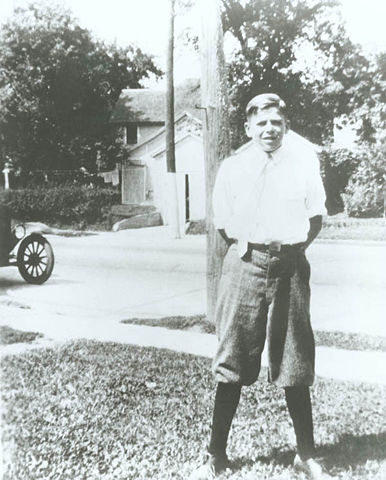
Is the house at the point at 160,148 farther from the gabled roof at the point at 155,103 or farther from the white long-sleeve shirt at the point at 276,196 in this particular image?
the white long-sleeve shirt at the point at 276,196

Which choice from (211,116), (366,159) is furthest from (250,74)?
(366,159)

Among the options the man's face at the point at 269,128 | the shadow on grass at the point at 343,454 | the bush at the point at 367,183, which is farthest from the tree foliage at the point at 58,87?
the shadow on grass at the point at 343,454

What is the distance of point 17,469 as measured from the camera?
3.74 metres

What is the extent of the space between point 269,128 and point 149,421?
1.77 meters

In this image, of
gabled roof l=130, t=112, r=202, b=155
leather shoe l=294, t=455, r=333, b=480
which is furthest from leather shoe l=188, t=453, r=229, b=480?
gabled roof l=130, t=112, r=202, b=155

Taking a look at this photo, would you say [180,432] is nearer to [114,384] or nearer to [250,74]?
Answer: [114,384]

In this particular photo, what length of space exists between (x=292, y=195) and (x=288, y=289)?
0.46 metres

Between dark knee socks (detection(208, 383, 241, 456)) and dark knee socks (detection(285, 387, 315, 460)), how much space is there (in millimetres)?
270

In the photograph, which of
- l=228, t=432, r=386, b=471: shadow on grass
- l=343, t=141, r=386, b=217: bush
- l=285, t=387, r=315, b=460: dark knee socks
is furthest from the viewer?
l=343, t=141, r=386, b=217: bush

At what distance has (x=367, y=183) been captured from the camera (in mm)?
3863

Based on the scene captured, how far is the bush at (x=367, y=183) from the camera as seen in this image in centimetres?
369

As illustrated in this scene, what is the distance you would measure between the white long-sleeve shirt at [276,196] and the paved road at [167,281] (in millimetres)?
520

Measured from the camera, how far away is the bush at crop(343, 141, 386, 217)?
369 cm

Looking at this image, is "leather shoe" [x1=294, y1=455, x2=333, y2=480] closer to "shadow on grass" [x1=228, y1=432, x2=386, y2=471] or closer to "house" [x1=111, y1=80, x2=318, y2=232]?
"shadow on grass" [x1=228, y1=432, x2=386, y2=471]
